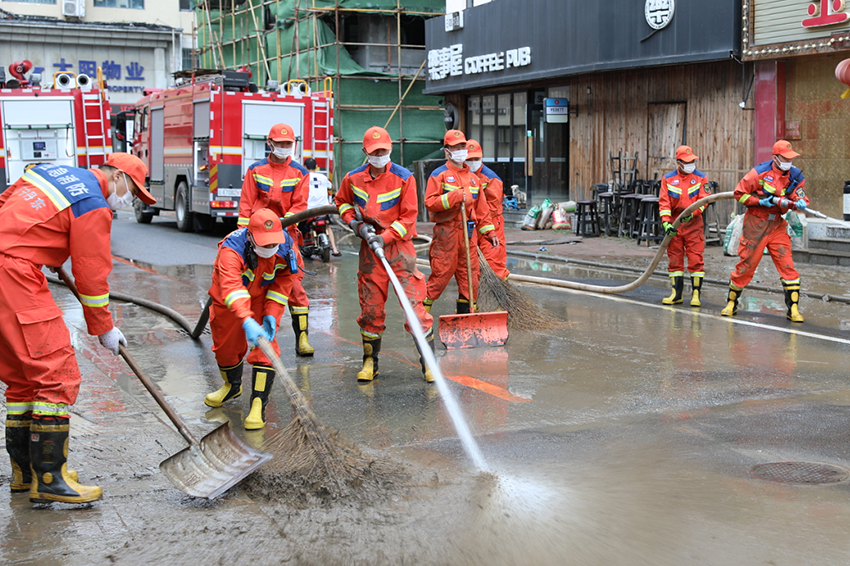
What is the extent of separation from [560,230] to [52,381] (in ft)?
53.3

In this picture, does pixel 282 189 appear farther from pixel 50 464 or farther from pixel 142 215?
pixel 142 215

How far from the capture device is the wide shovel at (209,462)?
4453mm

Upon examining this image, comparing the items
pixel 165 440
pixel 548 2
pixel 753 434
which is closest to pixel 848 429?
pixel 753 434

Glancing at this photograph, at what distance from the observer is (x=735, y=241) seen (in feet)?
48.8

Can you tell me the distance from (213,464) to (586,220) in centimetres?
1496

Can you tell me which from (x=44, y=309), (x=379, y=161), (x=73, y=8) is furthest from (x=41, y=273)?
(x=73, y=8)

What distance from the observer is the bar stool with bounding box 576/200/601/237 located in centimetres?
Result: 1853

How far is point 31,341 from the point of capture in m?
4.25

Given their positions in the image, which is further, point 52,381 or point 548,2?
point 548,2

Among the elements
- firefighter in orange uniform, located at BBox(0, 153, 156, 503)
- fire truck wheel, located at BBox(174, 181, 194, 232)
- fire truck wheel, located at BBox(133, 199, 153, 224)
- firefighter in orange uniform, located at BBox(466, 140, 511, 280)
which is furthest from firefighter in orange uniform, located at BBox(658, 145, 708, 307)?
fire truck wheel, located at BBox(133, 199, 153, 224)

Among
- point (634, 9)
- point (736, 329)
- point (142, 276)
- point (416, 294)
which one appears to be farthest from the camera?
point (634, 9)

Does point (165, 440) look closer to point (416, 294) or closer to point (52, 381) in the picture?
point (52, 381)

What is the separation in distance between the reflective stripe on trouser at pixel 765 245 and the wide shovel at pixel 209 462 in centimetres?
680

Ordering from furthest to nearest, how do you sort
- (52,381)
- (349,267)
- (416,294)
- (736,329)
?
(349,267), (736,329), (416,294), (52,381)
